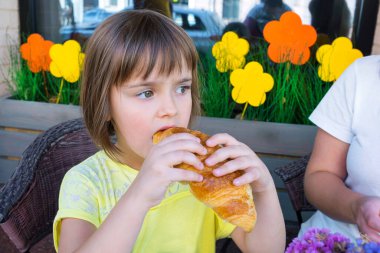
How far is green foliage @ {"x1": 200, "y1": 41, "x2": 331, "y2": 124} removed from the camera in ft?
9.35

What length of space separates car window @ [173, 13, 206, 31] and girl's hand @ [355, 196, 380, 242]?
2621mm

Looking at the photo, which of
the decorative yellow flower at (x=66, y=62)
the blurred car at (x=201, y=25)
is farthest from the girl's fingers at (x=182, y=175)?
the blurred car at (x=201, y=25)

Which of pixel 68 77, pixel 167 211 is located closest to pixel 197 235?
pixel 167 211

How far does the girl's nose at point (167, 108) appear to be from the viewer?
117cm

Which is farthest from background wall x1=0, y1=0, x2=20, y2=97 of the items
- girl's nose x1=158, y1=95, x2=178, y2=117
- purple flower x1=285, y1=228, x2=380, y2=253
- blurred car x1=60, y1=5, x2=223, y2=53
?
purple flower x1=285, y1=228, x2=380, y2=253

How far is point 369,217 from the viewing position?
46.9 inches

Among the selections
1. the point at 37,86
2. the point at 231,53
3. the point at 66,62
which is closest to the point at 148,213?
the point at 231,53

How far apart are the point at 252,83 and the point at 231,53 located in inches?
12.7

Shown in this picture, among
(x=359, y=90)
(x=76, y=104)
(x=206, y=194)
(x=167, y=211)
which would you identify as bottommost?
(x=76, y=104)

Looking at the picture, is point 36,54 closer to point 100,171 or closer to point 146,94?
point 100,171

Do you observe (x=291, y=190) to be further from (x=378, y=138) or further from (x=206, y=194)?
(x=206, y=194)

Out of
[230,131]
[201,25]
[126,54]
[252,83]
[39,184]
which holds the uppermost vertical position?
[126,54]

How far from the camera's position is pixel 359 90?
5.00 feet

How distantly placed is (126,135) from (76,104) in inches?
79.4
